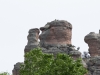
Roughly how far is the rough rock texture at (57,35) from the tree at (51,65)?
28207 mm

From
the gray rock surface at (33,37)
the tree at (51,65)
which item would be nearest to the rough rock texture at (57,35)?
the gray rock surface at (33,37)

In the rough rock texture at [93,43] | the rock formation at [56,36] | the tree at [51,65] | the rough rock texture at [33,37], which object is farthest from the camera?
the rough rock texture at [33,37]

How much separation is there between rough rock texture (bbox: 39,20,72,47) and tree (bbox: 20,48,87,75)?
2821 cm

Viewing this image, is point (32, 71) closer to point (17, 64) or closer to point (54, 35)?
point (54, 35)

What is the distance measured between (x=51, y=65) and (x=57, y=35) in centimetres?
3128

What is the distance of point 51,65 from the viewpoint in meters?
31.3

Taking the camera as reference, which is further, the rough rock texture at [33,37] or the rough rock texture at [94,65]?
the rough rock texture at [33,37]

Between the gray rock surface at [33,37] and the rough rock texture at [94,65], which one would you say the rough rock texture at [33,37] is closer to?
the gray rock surface at [33,37]

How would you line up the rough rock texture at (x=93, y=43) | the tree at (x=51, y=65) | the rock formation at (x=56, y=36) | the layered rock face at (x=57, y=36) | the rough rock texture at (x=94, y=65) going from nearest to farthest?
the tree at (x=51, y=65), the rough rock texture at (x=94, y=65), the rock formation at (x=56, y=36), the layered rock face at (x=57, y=36), the rough rock texture at (x=93, y=43)

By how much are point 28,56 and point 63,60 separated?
175 inches

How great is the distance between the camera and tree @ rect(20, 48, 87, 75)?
99.1ft

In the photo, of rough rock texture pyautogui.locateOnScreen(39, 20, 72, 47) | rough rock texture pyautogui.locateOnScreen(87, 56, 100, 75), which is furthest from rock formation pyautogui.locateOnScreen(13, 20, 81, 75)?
rough rock texture pyautogui.locateOnScreen(87, 56, 100, 75)

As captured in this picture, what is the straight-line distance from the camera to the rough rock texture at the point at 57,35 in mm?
62031

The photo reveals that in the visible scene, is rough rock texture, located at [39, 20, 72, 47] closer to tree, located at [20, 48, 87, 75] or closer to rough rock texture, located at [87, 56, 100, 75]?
rough rock texture, located at [87, 56, 100, 75]
